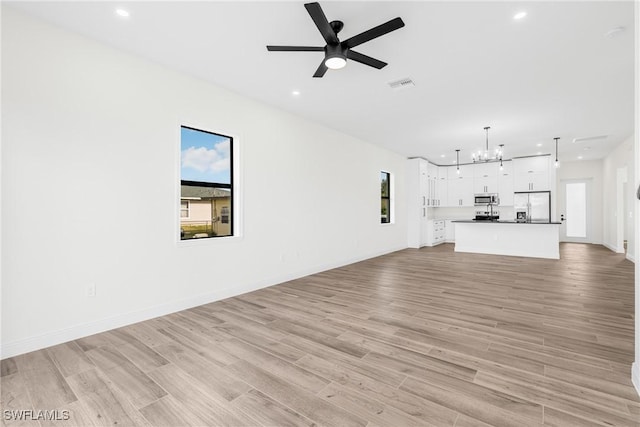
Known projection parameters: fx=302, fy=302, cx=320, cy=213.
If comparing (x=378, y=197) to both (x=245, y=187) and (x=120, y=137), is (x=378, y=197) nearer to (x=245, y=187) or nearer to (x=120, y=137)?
(x=245, y=187)

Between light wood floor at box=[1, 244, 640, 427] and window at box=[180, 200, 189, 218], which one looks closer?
light wood floor at box=[1, 244, 640, 427]

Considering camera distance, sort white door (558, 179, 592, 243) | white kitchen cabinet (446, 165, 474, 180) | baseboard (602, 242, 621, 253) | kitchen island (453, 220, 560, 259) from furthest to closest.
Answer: white kitchen cabinet (446, 165, 474, 180)
white door (558, 179, 592, 243)
baseboard (602, 242, 621, 253)
kitchen island (453, 220, 560, 259)

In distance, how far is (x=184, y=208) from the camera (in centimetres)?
377

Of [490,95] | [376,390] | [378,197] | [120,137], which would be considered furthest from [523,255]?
[120,137]

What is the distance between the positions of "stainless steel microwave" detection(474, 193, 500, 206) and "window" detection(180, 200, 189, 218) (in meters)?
9.13

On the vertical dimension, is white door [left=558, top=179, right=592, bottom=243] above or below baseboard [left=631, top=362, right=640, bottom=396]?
above

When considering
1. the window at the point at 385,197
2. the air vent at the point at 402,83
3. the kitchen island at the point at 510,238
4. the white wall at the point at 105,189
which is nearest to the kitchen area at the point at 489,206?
the kitchen island at the point at 510,238

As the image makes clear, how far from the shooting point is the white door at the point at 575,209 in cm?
982

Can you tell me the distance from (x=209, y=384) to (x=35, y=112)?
2690 mm

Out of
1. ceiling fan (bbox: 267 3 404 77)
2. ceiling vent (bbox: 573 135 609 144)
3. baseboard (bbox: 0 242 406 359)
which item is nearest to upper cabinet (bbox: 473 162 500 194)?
ceiling vent (bbox: 573 135 609 144)

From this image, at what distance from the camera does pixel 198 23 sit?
8.89 ft

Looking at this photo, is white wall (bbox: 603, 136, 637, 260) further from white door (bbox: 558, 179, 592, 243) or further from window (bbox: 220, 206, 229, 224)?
window (bbox: 220, 206, 229, 224)

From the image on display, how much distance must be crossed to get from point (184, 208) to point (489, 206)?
31.3ft

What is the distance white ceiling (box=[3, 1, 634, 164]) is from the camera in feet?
8.31
